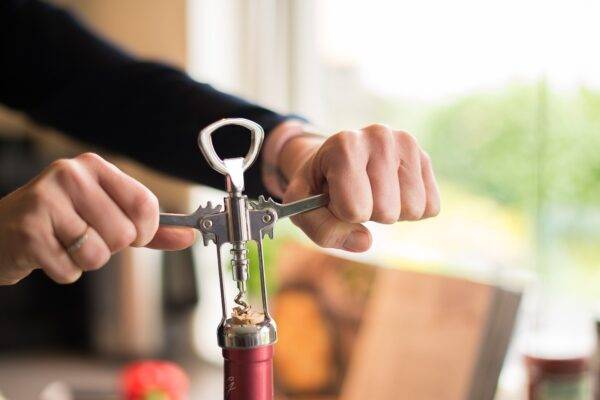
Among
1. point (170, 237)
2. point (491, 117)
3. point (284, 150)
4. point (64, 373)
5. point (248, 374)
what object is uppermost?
point (491, 117)

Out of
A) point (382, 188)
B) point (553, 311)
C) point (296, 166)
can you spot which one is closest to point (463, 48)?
point (553, 311)

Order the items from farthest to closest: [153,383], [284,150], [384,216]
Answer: [153,383], [284,150], [384,216]

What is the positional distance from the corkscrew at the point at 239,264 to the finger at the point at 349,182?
57mm

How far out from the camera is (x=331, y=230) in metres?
0.64

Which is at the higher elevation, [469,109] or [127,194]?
[469,109]

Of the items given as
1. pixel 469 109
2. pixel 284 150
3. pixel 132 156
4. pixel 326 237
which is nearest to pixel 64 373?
pixel 469 109

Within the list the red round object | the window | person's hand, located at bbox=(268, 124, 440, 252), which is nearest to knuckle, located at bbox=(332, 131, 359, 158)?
person's hand, located at bbox=(268, 124, 440, 252)

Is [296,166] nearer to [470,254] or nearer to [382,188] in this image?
[382,188]

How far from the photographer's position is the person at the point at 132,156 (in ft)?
1.70

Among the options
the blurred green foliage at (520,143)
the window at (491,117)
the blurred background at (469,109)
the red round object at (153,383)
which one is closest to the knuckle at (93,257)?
the blurred background at (469,109)

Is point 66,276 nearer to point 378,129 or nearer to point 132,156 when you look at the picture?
point 378,129

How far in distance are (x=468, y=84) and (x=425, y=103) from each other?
5.5 inches

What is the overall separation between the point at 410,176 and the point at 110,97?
1.66ft

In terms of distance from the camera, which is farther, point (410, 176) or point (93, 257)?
point (410, 176)
